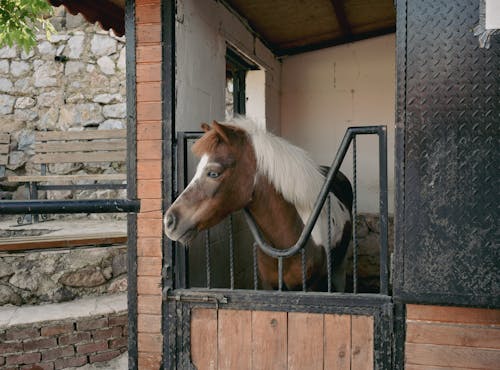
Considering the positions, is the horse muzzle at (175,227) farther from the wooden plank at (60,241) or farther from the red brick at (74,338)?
the wooden plank at (60,241)

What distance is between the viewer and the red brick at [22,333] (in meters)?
2.84

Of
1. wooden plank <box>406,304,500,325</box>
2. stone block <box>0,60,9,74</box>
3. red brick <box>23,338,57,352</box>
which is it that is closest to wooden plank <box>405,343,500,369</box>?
wooden plank <box>406,304,500,325</box>

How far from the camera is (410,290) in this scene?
79.9 inches

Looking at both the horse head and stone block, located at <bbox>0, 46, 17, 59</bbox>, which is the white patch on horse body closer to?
the horse head

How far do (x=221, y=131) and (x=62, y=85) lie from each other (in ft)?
13.3

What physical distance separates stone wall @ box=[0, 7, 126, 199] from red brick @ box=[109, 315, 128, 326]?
2.98 meters

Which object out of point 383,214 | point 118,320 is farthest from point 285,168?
point 118,320

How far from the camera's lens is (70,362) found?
298 centimetres

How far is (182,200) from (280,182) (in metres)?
0.58

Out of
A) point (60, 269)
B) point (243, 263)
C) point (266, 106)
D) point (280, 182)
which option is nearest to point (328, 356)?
point (280, 182)

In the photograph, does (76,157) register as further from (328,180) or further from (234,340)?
(328,180)

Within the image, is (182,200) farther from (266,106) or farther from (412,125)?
(266,106)

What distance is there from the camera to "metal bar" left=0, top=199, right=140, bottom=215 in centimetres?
218

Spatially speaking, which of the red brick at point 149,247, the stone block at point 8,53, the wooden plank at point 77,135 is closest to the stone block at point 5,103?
the stone block at point 8,53
